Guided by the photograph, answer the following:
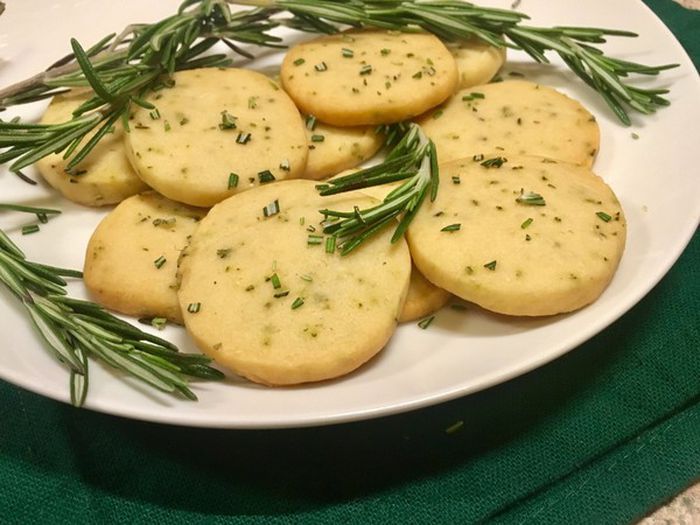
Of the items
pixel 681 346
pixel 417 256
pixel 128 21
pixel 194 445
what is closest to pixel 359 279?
pixel 417 256

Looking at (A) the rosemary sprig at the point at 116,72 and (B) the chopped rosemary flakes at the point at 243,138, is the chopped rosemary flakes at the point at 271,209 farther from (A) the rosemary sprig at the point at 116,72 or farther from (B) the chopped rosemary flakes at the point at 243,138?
(A) the rosemary sprig at the point at 116,72

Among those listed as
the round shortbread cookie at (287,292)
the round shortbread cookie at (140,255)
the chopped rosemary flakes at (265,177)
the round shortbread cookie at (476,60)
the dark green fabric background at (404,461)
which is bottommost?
the dark green fabric background at (404,461)

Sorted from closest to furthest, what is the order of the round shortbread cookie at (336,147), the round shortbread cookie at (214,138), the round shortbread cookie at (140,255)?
the round shortbread cookie at (140,255) → the round shortbread cookie at (214,138) → the round shortbread cookie at (336,147)

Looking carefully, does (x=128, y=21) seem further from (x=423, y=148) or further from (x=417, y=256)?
(x=417, y=256)

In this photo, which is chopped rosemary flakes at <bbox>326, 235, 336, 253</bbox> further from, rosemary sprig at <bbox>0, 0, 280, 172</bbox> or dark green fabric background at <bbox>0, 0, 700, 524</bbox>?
rosemary sprig at <bbox>0, 0, 280, 172</bbox>

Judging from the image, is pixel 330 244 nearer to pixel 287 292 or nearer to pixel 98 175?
pixel 287 292

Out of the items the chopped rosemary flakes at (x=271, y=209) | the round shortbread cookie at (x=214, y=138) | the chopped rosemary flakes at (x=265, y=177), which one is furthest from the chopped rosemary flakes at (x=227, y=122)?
the chopped rosemary flakes at (x=271, y=209)

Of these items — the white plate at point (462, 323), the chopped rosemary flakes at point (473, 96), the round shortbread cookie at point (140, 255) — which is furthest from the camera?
the chopped rosemary flakes at point (473, 96)

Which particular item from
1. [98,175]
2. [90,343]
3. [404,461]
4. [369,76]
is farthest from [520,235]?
[98,175]
